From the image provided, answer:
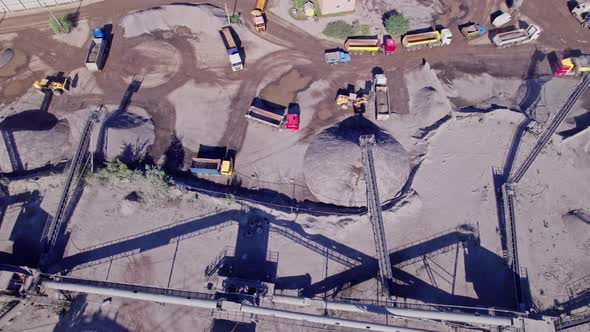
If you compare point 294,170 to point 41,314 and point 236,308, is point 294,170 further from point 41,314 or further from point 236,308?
point 41,314

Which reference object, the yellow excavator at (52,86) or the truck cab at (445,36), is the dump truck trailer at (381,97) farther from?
the yellow excavator at (52,86)

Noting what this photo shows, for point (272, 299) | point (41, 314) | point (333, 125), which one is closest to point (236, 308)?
point (272, 299)

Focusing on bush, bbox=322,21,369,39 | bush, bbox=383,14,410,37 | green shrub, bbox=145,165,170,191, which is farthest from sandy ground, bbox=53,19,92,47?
bush, bbox=383,14,410,37

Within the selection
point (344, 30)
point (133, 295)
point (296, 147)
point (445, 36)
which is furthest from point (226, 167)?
point (445, 36)

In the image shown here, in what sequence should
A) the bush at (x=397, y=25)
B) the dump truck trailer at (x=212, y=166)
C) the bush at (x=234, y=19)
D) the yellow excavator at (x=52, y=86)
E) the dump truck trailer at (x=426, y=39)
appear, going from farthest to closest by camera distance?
the bush at (x=234, y=19), the bush at (x=397, y=25), the dump truck trailer at (x=426, y=39), the yellow excavator at (x=52, y=86), the dump truck trailer at (x=212, y=166)

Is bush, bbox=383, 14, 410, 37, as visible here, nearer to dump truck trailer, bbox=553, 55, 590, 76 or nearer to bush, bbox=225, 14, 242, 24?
dump truck trailer, bbox=553, 55, 590, 76

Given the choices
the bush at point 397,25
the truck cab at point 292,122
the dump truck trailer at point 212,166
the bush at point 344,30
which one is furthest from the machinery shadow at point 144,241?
the bush at point 397,25
